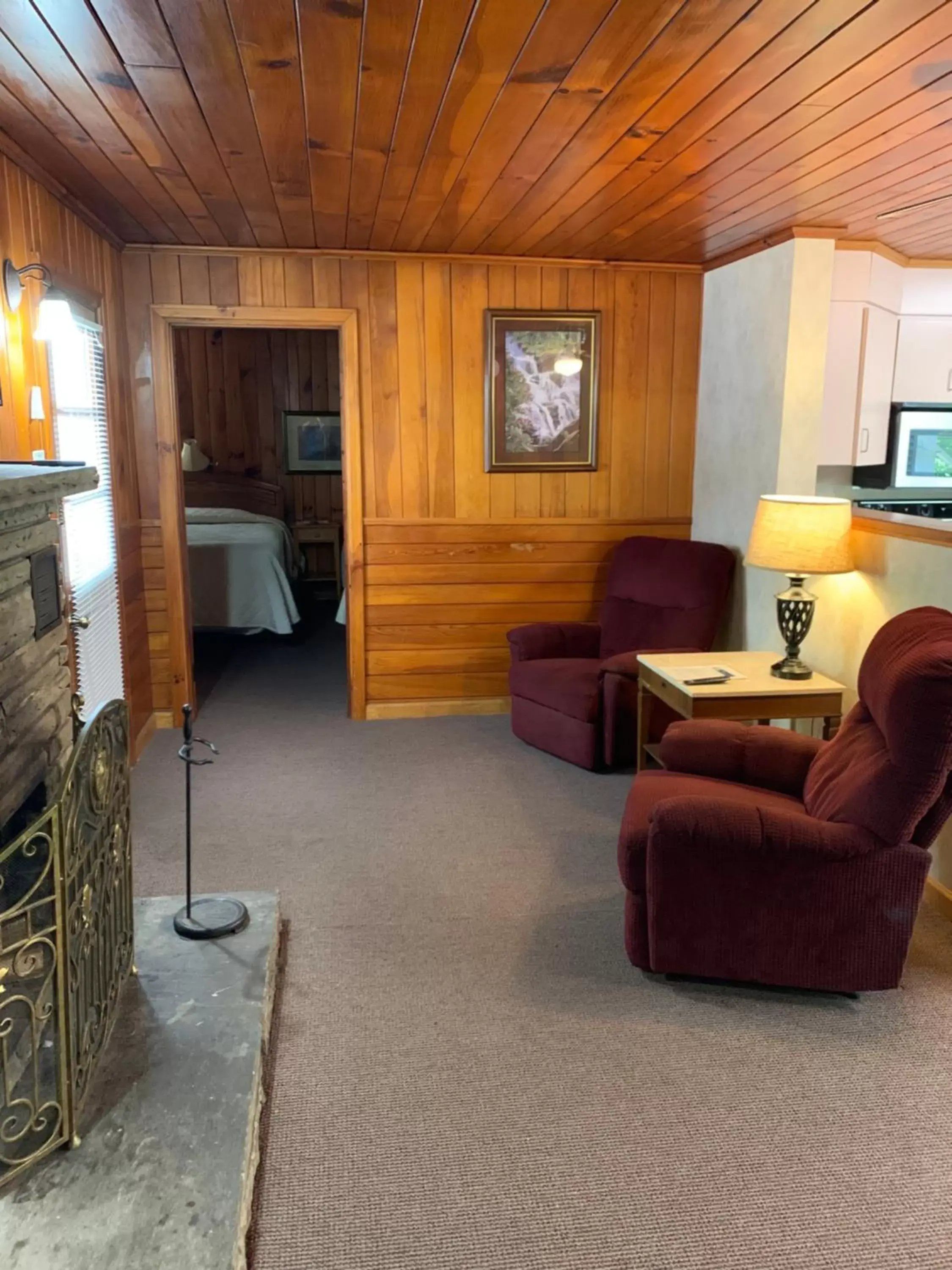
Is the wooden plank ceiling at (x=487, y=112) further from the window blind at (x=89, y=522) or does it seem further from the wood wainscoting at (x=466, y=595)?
the wood wainscoting at (x=466, y=595)

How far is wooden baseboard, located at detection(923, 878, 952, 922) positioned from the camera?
2834 mm

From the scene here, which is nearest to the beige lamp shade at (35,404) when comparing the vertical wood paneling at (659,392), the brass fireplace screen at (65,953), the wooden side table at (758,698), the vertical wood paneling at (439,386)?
the brass fireplace screen at (65,953)

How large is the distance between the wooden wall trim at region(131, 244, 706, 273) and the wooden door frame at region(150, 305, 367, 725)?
0.80 ft

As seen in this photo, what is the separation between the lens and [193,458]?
7.95 metres

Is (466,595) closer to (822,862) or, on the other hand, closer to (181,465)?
(181,465)

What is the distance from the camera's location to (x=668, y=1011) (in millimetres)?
2383

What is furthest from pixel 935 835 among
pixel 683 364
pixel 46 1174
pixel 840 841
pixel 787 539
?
pixel 683 364

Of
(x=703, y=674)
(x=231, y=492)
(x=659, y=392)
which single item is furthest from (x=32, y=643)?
(x=231, y=492)

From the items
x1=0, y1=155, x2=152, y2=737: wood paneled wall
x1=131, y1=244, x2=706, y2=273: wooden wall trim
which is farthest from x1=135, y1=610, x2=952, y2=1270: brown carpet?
x1=131, y1=244, x2=706, y2=273: wooden wall trim

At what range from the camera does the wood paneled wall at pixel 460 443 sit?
4.45m

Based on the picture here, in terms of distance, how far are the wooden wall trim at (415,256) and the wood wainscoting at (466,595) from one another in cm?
127

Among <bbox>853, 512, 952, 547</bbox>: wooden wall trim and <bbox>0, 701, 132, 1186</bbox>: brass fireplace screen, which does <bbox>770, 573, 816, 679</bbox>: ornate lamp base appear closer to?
<bbox>853, 512, 952, 547</bbox>: wooden wall trim

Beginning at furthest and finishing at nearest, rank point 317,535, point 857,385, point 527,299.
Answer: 1. point 317,535
2. point 527,299
3. point 857,385

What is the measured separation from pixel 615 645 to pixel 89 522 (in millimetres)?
2436
